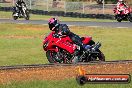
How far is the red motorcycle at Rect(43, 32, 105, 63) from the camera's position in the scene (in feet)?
38.0

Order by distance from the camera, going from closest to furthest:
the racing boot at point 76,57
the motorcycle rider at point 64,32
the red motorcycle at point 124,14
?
the racing boot at point 76,57
the motorcycle rider at point 64,32
the red motorcycle at point 124,14

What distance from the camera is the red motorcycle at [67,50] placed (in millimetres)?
11586

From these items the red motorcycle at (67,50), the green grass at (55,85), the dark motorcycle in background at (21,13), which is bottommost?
the green grass at (55,85)

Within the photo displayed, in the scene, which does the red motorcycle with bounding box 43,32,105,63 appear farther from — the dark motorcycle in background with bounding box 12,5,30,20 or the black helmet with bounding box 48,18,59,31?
the dark motorcycle in background with bounding box 12,5,30,20

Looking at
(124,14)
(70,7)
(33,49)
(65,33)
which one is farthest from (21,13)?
(65,33)

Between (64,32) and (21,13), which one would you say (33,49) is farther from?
(21,13)

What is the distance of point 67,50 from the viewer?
1181 cm

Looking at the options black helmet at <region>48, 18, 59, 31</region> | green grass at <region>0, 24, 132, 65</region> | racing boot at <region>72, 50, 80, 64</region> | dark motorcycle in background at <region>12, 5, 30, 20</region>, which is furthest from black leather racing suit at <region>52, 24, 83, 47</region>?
dark motorcycle in background at <region>12, 5, 30, 20</region>

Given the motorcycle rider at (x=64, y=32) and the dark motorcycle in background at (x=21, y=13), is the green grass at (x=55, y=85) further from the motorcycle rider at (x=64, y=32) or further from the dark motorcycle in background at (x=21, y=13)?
the dark motorcycle in background at (x=21, y=13)

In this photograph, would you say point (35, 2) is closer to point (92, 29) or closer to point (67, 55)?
point (92, 29)

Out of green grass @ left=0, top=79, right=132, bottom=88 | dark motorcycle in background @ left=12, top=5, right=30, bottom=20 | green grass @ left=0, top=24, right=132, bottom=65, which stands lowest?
green grass @ left=0, top=24, right=132, bottom=65

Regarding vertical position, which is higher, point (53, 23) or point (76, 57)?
point (53, 23)

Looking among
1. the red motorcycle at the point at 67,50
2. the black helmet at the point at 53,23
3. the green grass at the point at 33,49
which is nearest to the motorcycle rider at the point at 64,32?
the black helmet at the point at 53,23

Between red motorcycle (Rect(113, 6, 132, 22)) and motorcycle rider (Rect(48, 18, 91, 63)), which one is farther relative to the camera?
red motorcycle (Rect(113, 6, 132, 22))
